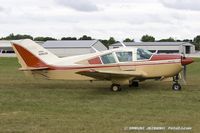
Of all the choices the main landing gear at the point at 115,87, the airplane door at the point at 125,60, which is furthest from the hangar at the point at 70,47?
the main landing gear at the point at 115,87

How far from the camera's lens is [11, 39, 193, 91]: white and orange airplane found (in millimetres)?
15484

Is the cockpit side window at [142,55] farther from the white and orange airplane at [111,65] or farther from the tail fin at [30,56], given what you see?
the tail fin at [30,56]

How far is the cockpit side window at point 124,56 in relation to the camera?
15.8 metres

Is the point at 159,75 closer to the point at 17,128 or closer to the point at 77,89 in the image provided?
the point at 77,89

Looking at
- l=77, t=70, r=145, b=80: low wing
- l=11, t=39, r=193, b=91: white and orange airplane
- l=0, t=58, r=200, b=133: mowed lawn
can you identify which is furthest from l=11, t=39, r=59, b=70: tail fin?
l=77, t=70, r=145, b=80: low wing

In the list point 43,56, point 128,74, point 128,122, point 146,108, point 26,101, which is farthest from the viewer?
point 43,56

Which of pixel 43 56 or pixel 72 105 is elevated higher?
pixel 43 56

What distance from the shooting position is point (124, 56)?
52.1 ft

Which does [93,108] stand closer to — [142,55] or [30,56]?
[142,55]

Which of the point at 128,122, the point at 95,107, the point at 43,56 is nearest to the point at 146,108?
the point at 95,107

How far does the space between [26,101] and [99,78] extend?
12.8 feet

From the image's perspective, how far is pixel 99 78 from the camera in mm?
15758

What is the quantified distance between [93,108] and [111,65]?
493 centimetres

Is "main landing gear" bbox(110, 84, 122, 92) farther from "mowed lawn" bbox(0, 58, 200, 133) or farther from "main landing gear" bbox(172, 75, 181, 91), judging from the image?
"main landing gear" bbox(172, 75, 181, 91)
